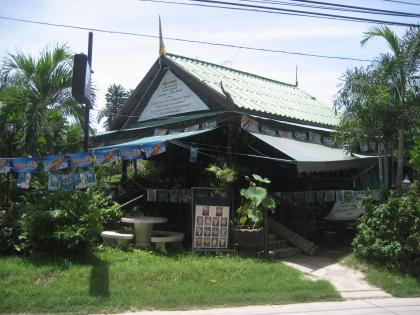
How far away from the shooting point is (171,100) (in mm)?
Answer: 14789

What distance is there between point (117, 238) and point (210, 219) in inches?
82.1

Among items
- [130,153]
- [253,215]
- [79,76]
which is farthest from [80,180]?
[253,215]

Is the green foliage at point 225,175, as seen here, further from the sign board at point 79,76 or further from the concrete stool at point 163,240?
the sign board at point 79,76

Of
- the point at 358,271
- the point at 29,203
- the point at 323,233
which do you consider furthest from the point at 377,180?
the point at 29,203

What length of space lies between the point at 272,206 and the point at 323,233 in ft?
11.0

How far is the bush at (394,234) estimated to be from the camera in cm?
914

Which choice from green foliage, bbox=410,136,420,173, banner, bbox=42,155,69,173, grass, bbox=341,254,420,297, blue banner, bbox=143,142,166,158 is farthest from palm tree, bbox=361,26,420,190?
banner, bbox=42,155,69,173

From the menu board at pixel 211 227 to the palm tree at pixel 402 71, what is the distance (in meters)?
4.31

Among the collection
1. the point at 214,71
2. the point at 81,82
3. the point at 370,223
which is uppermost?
the point at 214,71

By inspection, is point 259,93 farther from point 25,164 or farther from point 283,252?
point 25,164

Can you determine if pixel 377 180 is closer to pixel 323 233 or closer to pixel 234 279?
pixel 323 233

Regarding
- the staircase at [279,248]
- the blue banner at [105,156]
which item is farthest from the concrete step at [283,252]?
the blue banner at [105,156]

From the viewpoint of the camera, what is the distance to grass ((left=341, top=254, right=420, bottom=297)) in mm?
8289

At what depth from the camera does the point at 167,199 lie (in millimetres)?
12938
